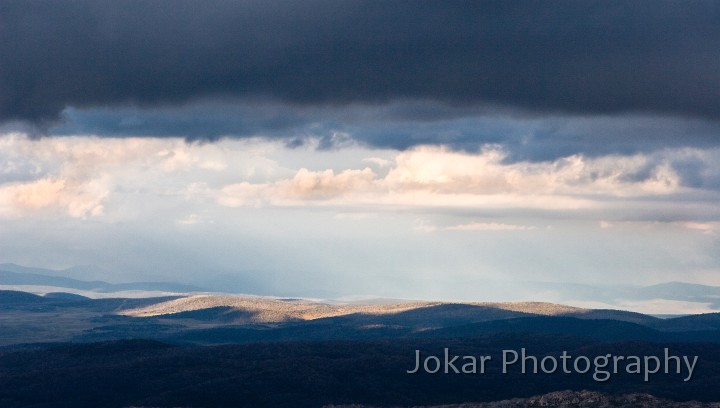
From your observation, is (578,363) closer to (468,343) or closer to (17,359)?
(468,343)

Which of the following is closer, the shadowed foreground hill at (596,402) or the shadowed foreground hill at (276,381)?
the shadowed foreground hill at (596,402)

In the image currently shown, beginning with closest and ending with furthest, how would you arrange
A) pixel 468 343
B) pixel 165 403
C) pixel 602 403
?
pixel 602 403 < pixel 165 403 < pixel 468 343

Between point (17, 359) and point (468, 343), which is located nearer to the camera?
point (17, 359)

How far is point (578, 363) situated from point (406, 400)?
125 feet

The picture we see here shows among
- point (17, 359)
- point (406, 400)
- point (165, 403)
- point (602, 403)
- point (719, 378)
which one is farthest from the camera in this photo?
point (17, 359)

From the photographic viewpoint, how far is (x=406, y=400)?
114 m

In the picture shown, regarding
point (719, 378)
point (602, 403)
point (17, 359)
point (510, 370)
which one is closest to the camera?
point (602, 403)

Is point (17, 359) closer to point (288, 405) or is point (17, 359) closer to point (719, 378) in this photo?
point (288, 405)

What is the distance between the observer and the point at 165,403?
106 metres

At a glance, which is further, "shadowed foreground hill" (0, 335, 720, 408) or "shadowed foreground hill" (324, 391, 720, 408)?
"shadowed foreground hill" (0, 335, 720, 408)

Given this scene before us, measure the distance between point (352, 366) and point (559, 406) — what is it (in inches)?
1880

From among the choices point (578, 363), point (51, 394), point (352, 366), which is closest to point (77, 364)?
point (51, 394)

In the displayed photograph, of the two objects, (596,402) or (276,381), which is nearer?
(596,402)

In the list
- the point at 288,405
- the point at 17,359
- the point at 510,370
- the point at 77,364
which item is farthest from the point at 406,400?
the point at 17,359
